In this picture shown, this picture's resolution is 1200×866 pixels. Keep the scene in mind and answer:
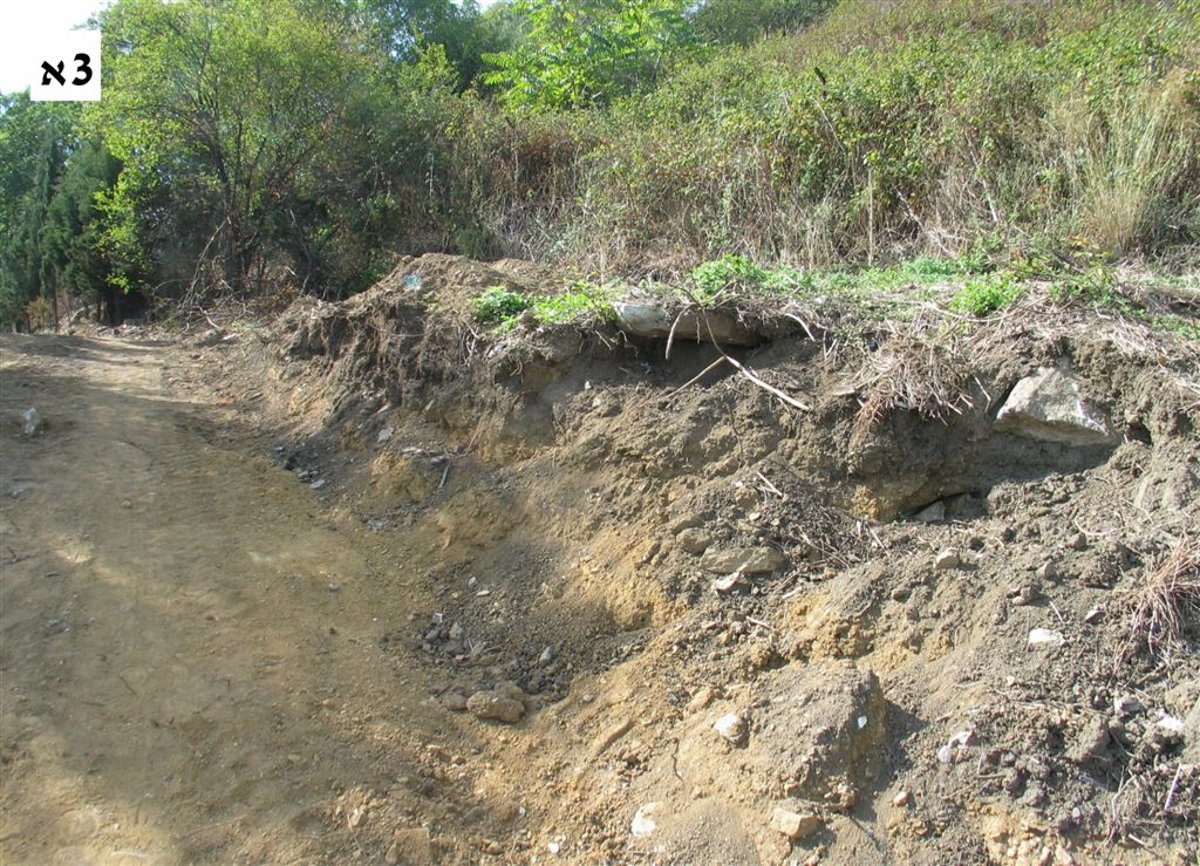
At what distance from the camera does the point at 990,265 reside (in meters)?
5.37

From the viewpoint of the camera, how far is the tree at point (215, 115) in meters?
10.4

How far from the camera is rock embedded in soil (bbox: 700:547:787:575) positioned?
12.6 feet

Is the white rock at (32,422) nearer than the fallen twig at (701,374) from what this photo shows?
No

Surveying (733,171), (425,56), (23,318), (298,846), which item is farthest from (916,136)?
(23,318)

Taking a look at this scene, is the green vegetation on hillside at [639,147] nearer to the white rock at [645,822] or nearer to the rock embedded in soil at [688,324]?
the rock embedded in soil at [688,324]

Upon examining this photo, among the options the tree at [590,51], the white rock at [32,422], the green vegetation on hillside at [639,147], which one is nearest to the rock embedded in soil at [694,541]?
the green vegetation on hillside at [639,147]

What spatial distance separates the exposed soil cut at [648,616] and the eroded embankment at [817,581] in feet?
0.04

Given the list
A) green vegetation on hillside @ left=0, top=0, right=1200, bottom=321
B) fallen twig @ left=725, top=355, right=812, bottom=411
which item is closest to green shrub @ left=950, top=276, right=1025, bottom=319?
green vegetation on hillside @ left=0, top=0, right=1200, bottom=321

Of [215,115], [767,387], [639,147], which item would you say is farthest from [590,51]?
[767,387]

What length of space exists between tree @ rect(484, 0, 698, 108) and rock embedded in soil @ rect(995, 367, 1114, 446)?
872 centimetres

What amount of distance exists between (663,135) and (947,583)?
6425mm

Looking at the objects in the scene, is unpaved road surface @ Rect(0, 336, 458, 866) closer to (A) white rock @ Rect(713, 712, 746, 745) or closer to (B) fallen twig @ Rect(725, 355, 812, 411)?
(A) white rock @ Rect(713, 712, 746, 745)

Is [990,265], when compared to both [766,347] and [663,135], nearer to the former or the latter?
[766,347]

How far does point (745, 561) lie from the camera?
3869mm
